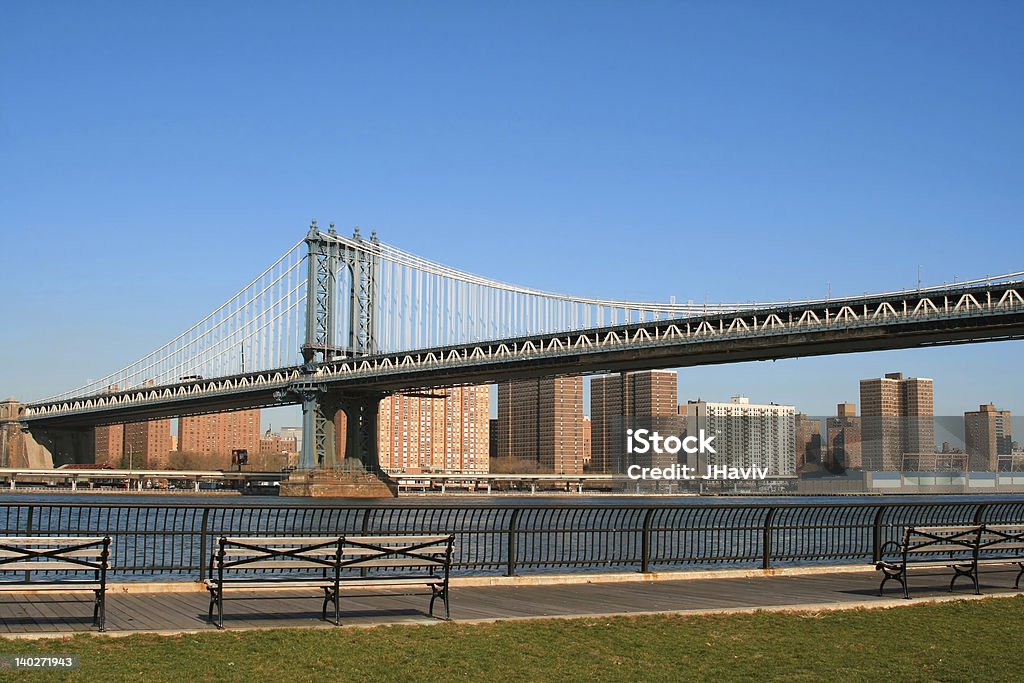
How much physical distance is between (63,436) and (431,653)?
312 ft

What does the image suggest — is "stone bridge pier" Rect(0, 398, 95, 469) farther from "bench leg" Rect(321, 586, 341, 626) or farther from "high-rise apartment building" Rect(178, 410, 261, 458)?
"bench leg" Rect(321, 586, 341, 626)

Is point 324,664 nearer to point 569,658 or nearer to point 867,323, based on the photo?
point 569,658

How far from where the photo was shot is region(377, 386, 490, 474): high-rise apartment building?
156875 millimetres

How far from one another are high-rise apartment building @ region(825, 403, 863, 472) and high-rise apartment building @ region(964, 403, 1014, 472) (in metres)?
12.8

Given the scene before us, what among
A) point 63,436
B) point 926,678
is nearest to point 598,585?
point 926,678

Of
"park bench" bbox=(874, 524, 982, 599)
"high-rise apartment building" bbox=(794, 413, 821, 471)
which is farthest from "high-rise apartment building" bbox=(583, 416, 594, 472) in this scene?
"park bench" bbox=(874, 524, 982, 599)

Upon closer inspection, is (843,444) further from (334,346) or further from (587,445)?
(334,346)

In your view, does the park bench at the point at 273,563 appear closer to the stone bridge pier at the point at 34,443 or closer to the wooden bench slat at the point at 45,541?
the wooden bench slat at the point at 45,541

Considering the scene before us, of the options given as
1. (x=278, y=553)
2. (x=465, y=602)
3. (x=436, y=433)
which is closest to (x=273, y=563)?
(x=278, y=553)

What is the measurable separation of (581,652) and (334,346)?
223ft

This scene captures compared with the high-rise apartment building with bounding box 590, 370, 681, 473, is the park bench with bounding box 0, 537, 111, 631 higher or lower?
lower

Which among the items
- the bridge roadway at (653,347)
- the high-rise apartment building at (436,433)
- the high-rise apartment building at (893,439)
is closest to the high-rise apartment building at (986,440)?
the high-rise apartment building at (893,439)

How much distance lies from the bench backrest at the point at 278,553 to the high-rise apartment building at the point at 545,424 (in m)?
153

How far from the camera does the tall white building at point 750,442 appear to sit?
125938 millimetres
